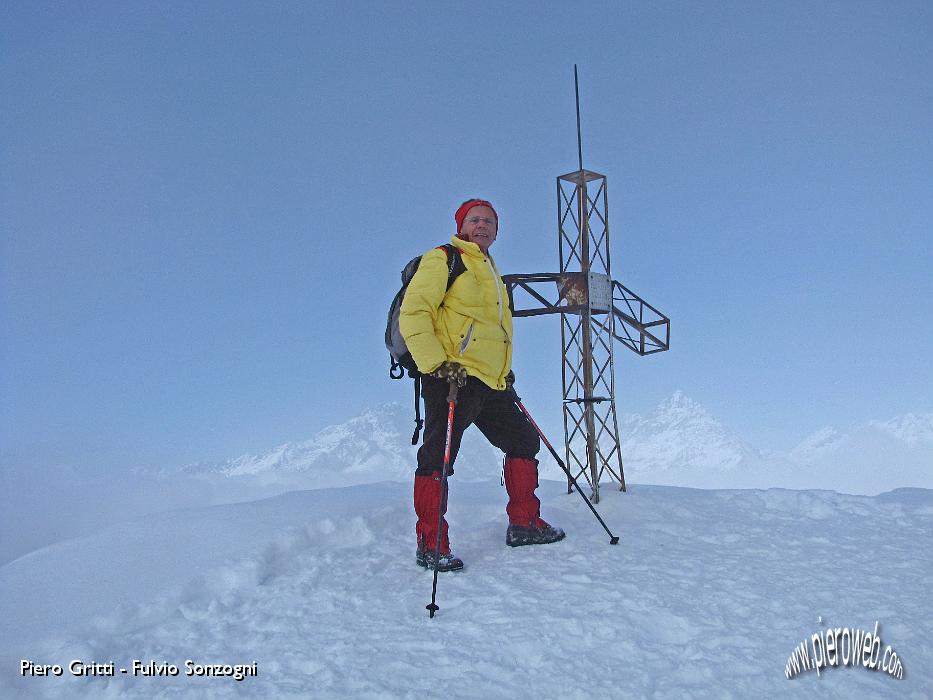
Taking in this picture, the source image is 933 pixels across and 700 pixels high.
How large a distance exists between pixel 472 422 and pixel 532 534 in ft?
3.35

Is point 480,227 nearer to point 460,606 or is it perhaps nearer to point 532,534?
point 532,534

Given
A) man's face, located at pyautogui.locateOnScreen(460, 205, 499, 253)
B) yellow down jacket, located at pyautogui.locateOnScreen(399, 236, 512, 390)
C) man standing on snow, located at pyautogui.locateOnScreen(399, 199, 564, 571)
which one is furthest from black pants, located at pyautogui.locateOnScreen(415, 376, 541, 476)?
man's face, located at pyautogui.locateOnScreen(460, 205, 499, 253)

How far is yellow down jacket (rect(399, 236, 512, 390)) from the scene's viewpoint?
15.5ft

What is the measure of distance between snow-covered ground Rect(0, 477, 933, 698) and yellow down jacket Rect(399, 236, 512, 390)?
151cm

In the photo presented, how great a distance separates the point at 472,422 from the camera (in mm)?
5344

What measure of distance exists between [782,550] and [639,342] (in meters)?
3.73

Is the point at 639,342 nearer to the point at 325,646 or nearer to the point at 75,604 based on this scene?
the point at 325,646

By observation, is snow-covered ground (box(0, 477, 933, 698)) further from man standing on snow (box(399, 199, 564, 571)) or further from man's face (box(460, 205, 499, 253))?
man's face (box(460, 205, 499, 253))

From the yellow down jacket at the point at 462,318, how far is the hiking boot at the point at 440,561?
133cm

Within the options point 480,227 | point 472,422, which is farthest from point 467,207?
point 472,422

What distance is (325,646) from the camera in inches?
132

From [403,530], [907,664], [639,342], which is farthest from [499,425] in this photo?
[639,342]

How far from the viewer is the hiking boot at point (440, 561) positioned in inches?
179

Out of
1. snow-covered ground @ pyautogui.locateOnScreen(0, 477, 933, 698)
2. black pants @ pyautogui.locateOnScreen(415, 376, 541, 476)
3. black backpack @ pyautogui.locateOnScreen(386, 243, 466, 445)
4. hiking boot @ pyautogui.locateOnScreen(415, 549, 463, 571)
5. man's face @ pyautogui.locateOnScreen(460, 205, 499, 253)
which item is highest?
man's face @ pyautogui.locateOnScreen(460, 205, 499, 253)
